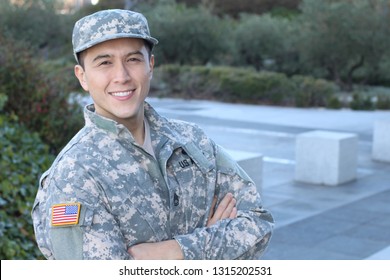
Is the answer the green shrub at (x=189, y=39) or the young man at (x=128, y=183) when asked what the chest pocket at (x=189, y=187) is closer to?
the young man at (x=128, y=183)

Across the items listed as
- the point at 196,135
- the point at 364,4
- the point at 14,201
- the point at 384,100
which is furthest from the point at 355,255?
the point at 364,4

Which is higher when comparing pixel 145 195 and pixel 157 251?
pixel 145 195

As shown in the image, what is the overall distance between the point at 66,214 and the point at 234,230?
2.02 ft

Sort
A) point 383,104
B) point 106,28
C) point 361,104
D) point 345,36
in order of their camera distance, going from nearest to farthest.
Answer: point 106,28
point 361,104
point 383,104
point 345,36

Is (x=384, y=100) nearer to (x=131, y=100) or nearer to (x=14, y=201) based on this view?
(x=14, y=201)

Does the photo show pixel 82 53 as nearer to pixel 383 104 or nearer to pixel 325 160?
pixel 325 160

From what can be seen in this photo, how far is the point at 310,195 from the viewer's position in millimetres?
9141

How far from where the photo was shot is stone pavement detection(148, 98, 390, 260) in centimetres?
678

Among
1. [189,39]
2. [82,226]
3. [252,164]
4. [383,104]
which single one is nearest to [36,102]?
[252,164]

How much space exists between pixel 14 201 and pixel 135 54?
12.1 ft

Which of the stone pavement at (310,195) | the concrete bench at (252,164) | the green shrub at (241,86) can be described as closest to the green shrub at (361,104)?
the green shrub at (241,86)

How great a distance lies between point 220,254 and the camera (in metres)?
2.26

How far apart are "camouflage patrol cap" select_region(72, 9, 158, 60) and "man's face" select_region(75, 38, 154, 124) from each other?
4cm
